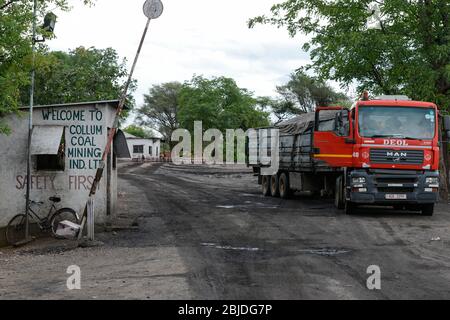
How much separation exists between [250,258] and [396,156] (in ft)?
25.9

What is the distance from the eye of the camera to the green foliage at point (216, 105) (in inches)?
2697

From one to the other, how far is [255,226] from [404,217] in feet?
15.8

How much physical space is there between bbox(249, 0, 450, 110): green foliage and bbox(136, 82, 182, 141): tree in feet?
261

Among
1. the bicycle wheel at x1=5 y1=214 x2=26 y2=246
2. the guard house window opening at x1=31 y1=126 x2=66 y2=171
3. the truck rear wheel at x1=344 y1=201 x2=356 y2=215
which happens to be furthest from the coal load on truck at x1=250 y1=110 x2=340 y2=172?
the bicycle wheel at x1=5 y1=214 x2=26 y2=246

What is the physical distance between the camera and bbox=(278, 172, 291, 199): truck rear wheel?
956 inches

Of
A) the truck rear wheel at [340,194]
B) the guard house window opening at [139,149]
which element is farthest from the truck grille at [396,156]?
the guard house window opening at [139,149]

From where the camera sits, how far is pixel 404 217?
17203 mm

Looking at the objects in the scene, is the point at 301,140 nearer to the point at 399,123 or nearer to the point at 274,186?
the point at 274,186

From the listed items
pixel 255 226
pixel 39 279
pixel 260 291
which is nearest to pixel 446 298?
pixel 260 291

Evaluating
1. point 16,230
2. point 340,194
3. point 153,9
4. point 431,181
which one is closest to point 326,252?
point 153,9

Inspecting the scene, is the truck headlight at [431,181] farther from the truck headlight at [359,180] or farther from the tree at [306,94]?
the tree at [306,94]

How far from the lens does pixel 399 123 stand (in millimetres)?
17000

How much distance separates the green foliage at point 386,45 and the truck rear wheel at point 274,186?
4.76 metres
